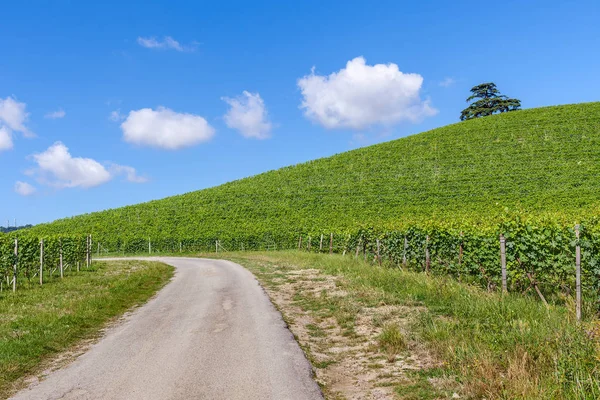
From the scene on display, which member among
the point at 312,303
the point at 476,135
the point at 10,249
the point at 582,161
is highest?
the point at 476,135

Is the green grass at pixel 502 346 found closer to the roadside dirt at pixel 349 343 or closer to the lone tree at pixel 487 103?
the roadside dirt at pixel 349 343

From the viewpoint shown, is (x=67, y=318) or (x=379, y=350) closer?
(x=379, y=350)

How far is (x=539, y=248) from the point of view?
1309cm

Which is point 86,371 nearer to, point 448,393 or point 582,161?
point 448,393

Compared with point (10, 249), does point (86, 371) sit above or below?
below

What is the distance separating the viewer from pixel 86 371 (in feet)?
25.4

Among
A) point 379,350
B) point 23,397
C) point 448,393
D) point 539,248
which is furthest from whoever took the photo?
point 539,248

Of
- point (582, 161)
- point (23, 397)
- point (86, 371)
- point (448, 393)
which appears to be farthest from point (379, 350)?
point (582, 161)

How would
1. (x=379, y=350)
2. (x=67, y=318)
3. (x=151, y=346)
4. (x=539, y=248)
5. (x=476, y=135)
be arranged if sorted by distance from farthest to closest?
(x=476, y=135)
(x=539, y=248)
(x=67, y=318)
(x=151, y=346)
(x=379, y=350)

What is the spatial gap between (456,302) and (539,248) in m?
4.69

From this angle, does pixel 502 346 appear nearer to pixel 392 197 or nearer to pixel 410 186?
pixel 392 197

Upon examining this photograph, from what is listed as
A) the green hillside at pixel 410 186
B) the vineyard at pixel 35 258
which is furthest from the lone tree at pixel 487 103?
the vineyard at pixel 35 258

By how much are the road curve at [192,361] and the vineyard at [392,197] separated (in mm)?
10916

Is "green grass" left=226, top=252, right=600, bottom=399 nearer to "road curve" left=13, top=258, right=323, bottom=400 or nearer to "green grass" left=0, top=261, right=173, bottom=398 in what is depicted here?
"road curve" left=13, top=258, right=323, bottom=400
